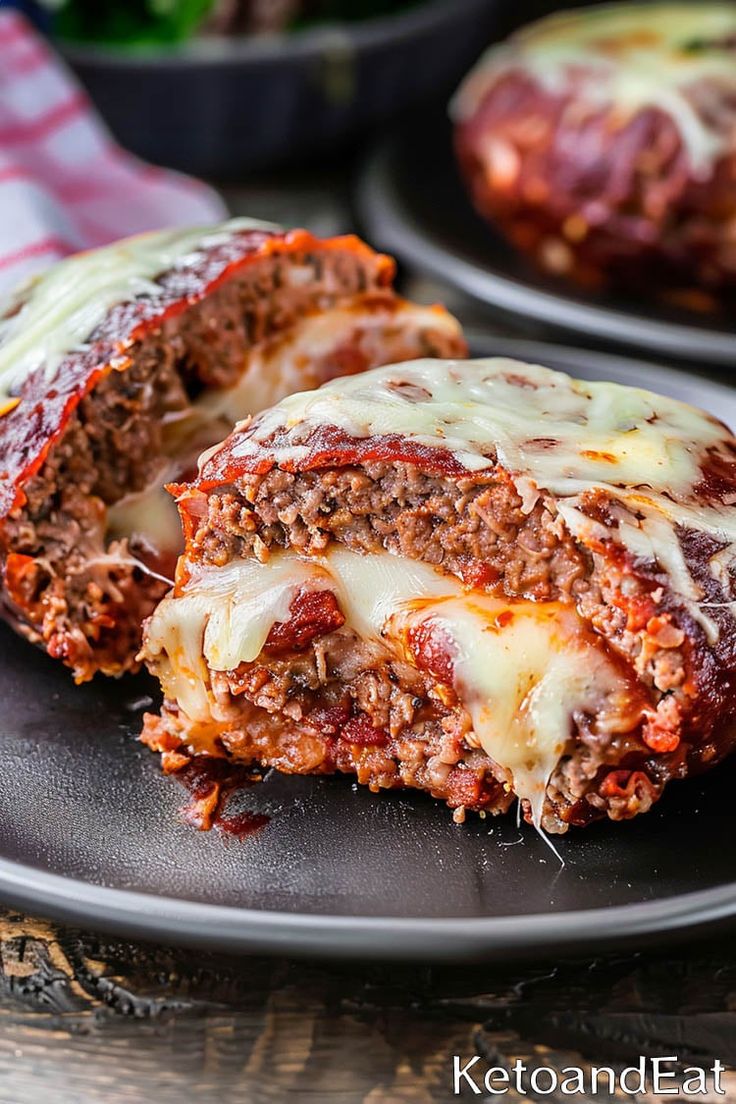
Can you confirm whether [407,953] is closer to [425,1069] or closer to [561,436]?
[425,1069]

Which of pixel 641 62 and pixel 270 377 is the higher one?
pixel 270 377

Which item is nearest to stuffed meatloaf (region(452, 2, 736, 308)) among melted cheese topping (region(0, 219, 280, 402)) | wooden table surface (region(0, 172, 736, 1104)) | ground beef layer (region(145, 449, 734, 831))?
melted cheese topping (region(0, 219, 280, 402))

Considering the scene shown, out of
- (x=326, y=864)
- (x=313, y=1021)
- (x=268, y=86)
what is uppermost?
(x=268, y=86)

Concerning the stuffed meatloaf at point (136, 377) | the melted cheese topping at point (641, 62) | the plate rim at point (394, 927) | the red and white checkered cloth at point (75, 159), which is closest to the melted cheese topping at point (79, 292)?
the stuffed meatloaf at point (136, 377)

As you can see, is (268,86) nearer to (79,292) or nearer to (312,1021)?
(79,292)

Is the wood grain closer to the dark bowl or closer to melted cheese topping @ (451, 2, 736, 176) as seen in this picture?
melted cheese topping @ (451, 2, 736, 176)

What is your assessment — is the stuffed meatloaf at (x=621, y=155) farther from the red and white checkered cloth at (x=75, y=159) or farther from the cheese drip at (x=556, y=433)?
the cheese drip at (x=556, y=433)

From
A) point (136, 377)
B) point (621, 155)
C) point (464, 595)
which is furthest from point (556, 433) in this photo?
point (621, 155)
